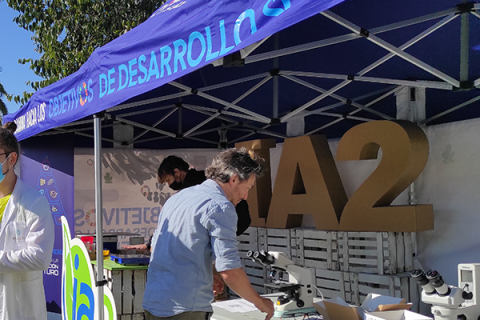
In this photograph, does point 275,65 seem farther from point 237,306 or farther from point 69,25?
point 69,25

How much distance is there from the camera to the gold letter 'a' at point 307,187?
5.92 meters

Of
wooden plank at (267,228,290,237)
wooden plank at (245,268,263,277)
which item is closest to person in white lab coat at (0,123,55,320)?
wooden plank at (267,228,290,237)

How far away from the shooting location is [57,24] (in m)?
12.7

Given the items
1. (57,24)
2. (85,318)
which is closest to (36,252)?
(85,318)

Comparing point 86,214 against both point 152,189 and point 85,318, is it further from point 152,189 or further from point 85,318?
point 85,318

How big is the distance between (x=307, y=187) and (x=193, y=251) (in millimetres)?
3881

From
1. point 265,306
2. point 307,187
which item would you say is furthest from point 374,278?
point 265,306

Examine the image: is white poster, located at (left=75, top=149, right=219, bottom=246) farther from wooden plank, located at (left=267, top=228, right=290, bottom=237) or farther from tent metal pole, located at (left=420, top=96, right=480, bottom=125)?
→ tent metal pole, located at (left=420, top=96, right=480, bottom=125)

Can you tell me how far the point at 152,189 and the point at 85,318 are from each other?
13.4 ft

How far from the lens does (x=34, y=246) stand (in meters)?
2.46

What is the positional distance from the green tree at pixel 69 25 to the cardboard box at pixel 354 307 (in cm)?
1077

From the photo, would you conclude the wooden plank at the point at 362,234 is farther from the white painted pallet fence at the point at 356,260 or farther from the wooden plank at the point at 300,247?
the wooden plank at the point at 300,247

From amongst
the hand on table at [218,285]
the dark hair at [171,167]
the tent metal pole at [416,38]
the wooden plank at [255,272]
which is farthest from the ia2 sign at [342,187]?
the dark hair at [171,167]

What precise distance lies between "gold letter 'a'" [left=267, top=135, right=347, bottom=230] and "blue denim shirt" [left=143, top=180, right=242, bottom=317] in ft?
11.4
